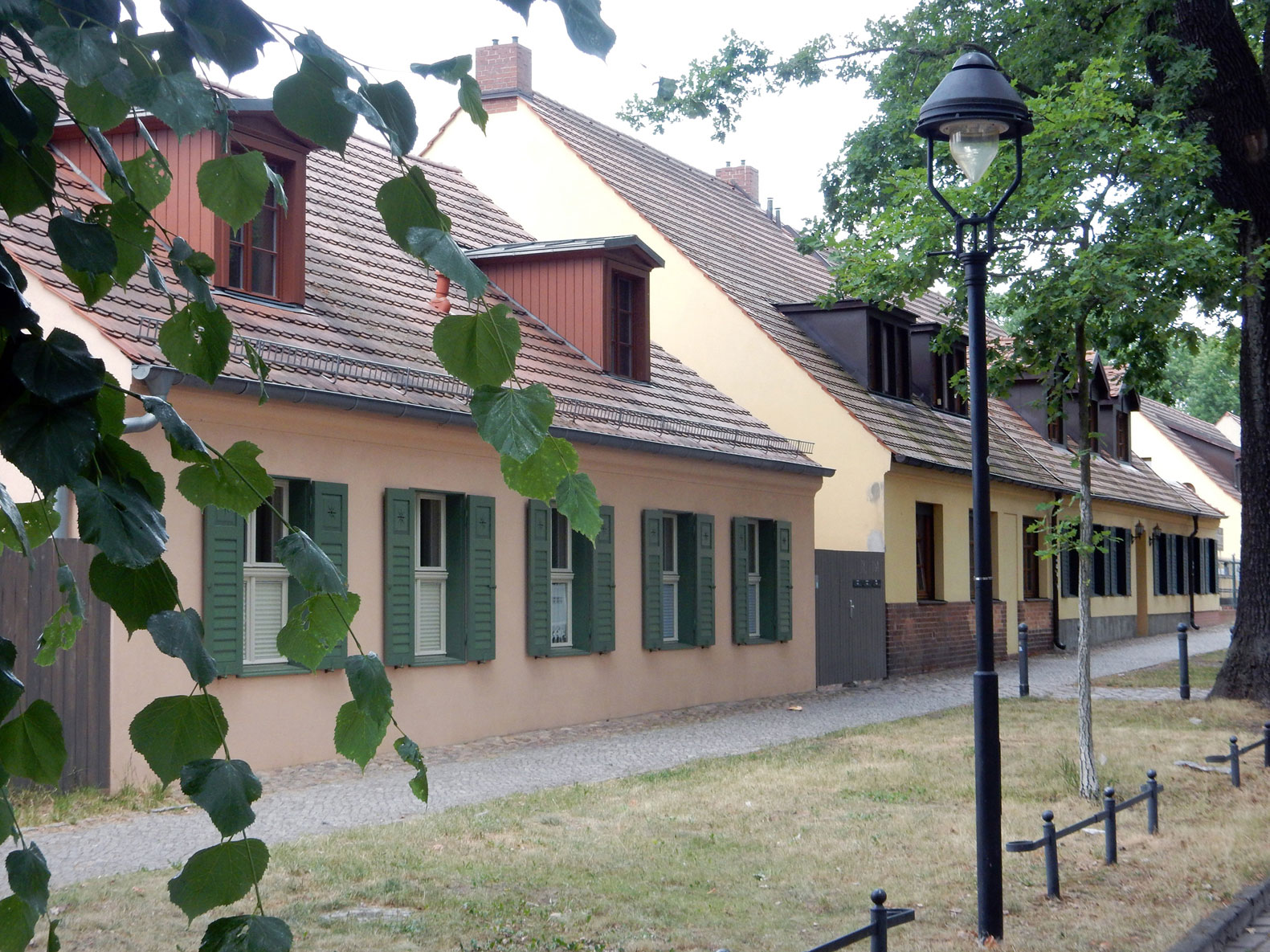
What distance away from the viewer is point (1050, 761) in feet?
39.3

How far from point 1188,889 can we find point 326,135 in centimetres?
733

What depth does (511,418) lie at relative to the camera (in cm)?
138

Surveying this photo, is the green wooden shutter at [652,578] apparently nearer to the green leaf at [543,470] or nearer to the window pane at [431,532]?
the window pane at [431,532]

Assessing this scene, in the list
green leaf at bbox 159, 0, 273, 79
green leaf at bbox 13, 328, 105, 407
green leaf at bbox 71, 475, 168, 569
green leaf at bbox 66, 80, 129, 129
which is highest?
green leaf at bbox 159, 0, 273, 79

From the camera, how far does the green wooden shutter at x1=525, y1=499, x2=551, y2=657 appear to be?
47.1 ft

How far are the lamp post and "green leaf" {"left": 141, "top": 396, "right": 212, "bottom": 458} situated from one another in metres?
4.96

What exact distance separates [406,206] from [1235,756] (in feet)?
35.5

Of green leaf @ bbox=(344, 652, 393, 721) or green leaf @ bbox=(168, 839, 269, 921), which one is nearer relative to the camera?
green leaf @ bbox=(168, 839, 269, 921)

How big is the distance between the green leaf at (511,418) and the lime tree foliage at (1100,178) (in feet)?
29.2

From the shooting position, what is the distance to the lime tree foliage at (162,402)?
130 centimetres

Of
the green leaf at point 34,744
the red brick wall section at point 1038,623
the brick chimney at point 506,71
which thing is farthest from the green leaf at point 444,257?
the red brick wall section at point 1038,623

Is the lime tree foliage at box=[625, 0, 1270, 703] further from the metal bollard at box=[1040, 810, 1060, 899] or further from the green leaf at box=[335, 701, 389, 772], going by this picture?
the green leaf at box=[335, 701, 389, 772]

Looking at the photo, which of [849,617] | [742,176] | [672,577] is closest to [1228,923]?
[672,577]

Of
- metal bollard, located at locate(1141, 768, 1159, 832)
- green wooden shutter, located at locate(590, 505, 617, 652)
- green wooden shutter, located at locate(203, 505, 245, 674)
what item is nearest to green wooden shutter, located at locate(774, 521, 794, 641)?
green wooden shutter, located at locate(590, 505, 617, 652)
